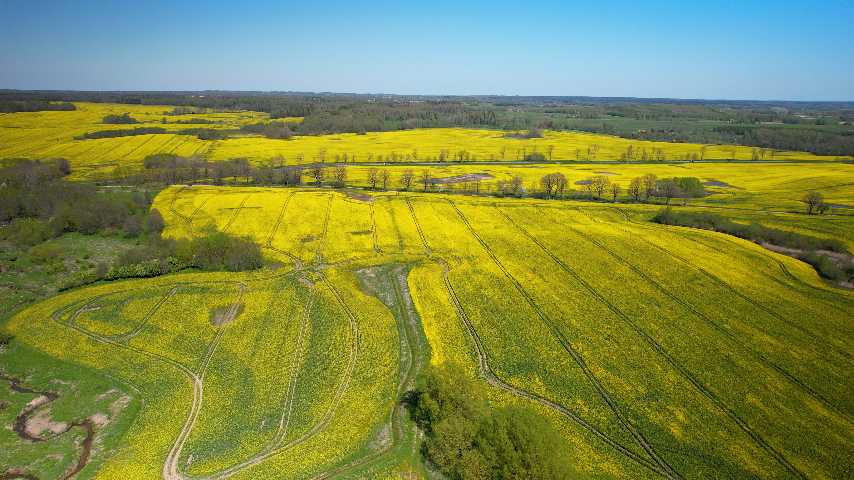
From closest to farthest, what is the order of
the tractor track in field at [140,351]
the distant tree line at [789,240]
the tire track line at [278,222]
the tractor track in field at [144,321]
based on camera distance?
the tractor track in field at [140,351], the tractor track in field at [144,321], the distant tree line at [789,240], the tire track line at [278,222]

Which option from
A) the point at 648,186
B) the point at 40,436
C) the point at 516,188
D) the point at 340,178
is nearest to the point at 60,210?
the point at 340,178

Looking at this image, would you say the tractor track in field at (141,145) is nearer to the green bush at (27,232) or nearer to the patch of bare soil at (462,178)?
the green bush at (27,232)

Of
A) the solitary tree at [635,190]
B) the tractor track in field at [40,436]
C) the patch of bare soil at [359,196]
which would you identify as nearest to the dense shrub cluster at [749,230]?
the solitary tree at [635,190]

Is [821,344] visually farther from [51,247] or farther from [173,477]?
[51,247]

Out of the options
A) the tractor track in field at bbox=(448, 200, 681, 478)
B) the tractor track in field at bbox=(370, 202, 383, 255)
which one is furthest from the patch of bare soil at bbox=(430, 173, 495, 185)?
the tractor track in field at bbox=(448, 200, 681, 478)

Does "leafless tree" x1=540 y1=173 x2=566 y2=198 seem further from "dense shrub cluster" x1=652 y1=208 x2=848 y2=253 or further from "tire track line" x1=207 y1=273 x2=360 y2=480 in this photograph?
"tire track line" x1=207 y1=273 x2=360 y2=480
